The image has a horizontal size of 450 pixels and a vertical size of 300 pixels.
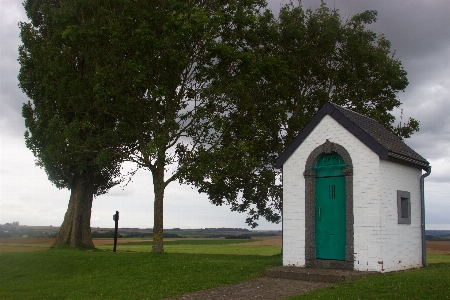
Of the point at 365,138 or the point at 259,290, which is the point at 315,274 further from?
the point at 365,138

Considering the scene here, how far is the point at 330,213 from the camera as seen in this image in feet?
55.2

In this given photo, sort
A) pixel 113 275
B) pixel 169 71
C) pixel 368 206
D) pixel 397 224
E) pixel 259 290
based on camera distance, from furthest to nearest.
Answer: pixel 169 71, pixel 113 275, pixel 397 224, pixel 368 206, pixel 259 290

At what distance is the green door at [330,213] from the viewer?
16.4m

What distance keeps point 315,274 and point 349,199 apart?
9.89 feet

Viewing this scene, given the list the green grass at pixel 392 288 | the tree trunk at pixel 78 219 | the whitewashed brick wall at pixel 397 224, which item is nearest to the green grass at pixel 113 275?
the green grass at pixel 392 288

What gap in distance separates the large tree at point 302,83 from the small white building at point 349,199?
8.73 m

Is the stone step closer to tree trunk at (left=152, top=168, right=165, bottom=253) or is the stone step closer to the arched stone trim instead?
the arched stone trim

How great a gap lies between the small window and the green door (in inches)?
83.5

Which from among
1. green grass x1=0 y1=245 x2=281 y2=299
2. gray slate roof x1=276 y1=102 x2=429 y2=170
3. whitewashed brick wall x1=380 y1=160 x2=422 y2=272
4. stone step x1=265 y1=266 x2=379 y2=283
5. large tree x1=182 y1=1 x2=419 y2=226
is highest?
large tree x1=182 y1=1 x2=419 y2=226

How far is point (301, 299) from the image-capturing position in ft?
38.1

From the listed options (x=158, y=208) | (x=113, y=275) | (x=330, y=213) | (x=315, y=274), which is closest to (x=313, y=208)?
(x=330, y=213)

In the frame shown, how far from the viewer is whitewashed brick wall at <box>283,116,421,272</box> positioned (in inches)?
614

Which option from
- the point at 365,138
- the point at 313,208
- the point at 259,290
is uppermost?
the point at 365,138

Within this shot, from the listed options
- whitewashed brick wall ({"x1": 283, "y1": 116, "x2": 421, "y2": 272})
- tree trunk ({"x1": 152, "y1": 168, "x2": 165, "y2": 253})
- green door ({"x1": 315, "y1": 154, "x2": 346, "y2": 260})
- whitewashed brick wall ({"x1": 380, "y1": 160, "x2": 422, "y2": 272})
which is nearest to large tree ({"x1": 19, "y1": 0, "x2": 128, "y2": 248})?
tree trunk ({"x1": 152, "y1": 168, "x2": 165, "y2": 253})
